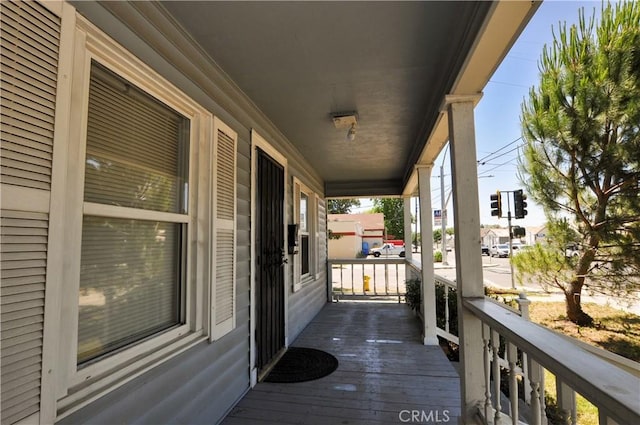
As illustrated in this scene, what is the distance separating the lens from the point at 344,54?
1936mm

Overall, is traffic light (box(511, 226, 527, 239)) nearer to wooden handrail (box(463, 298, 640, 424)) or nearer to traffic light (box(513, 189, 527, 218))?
traffic light (box(513, 189, 527, 218))

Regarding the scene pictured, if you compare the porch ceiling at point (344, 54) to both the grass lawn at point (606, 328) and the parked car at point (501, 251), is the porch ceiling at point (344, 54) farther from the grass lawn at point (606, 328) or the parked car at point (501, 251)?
the parked car at point (501, 251)

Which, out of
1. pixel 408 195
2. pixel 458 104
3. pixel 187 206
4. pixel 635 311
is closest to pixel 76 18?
pixel 187 206

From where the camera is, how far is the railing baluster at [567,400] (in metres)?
1.21

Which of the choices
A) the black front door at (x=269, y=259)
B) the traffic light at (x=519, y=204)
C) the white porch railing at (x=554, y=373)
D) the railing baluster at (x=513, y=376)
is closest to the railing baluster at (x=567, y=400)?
the white porch railing at (x=554, y=373)

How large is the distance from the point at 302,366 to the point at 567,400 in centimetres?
232

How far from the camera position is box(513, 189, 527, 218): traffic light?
582 centimetres

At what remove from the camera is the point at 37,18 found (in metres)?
1.00

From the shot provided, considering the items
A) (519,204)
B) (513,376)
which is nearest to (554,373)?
(513,376)

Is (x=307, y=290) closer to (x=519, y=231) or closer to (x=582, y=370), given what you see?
(x=582, y=370)

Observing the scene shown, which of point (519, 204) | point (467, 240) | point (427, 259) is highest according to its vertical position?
point (519, 204)

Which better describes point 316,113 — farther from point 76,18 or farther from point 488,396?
point 488,396

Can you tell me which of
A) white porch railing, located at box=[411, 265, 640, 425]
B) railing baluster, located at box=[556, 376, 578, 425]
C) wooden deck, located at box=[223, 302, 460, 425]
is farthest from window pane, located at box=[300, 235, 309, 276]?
railing baluster, located at box=[556, 376, 578, 425]

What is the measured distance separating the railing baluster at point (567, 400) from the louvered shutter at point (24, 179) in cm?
178
